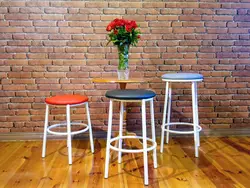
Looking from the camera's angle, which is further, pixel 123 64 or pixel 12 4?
pixel 12 4

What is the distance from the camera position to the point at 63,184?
1.96 m

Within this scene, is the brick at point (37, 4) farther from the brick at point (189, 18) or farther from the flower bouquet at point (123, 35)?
the brick at point (189, 18)

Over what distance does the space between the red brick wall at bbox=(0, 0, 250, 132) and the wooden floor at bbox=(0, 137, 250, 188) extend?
1.37 feet

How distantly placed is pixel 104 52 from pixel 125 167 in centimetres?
136

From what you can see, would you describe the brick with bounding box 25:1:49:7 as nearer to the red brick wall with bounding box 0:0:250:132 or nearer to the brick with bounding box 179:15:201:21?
the red brick wall with bounding box 0:0:250:132

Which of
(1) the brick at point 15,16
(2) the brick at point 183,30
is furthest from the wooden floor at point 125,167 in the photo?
(1) the brick at point 15,16

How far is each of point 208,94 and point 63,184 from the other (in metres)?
2.02

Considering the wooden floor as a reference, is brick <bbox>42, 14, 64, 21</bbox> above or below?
above

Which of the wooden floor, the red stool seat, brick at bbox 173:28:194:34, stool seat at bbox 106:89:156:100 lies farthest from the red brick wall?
stool seat at bbox 106:89:156:100

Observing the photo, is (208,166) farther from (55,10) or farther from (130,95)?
(55,10)

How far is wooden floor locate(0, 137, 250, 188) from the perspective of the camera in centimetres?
199

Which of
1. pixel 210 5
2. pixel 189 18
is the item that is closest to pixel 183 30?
pixel 189 18

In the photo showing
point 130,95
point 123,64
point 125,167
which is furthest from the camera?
point 123,64

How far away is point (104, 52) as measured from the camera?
9.71 feet
